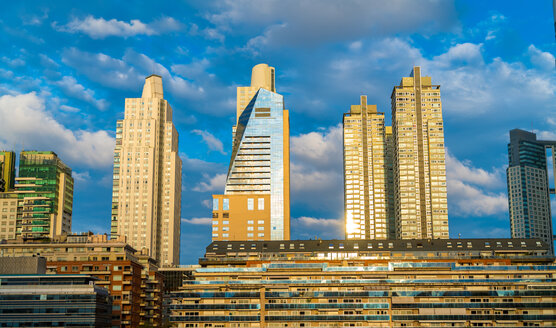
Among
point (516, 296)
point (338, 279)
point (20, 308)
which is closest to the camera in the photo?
point (20, 308)

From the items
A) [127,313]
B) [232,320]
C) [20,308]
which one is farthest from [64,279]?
[232,320]

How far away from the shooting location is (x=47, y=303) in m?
169

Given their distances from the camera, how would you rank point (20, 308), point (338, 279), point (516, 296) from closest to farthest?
point (20, 308) < point (516, 296) < point (338, 279)

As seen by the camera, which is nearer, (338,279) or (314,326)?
(314,326)

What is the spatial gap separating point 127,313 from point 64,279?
83.1 ft

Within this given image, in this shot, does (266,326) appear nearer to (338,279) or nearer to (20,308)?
(338,279)

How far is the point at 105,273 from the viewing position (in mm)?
194250

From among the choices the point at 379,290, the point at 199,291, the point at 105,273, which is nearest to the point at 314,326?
the point at 379,290

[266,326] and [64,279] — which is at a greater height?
[64,279]

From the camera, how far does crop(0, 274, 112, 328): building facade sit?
6599 inches

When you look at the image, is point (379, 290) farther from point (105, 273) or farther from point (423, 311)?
point (105, 273)

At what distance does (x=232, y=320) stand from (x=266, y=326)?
853 cm

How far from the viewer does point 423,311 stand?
176625 millimetres

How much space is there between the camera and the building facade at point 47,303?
6599 inches
